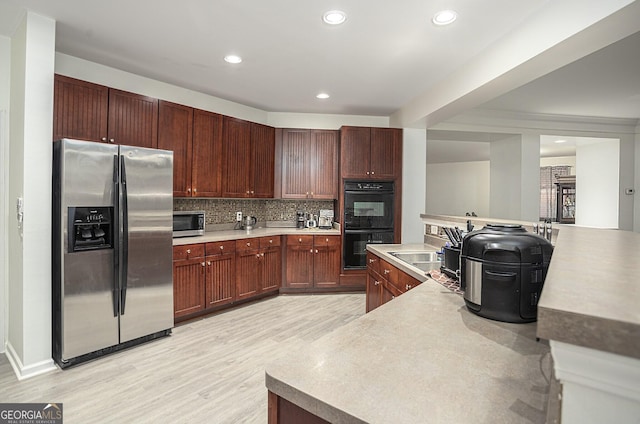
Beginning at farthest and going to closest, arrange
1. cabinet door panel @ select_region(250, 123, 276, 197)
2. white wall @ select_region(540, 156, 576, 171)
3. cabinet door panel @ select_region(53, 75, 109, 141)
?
white wall @ select_region(540, 156, 576, 171)
cabinet door panel @ select_region(250, 123, 276, 197)
cabinet door panel @ select_region(53, 75, 109, 141)

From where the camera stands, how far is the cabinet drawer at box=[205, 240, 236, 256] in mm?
3594

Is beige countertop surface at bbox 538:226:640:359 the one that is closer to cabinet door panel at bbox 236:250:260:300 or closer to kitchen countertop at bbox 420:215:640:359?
kitchen countertop at bbox 420:215:640:359

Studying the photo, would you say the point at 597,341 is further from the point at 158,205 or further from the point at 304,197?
the point at 304,197

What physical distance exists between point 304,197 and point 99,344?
9.47 ft

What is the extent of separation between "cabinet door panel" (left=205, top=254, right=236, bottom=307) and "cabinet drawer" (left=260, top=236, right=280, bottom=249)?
1.52 feet

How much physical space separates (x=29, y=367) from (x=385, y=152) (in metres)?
4.18

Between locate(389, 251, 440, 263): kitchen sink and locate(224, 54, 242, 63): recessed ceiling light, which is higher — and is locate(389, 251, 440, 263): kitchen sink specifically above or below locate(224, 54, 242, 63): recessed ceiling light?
below

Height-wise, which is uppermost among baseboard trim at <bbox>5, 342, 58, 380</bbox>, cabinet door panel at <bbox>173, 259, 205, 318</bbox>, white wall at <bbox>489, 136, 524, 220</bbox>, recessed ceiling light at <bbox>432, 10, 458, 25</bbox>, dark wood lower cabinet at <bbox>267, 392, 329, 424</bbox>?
recessed ceiling light at <bbox>432, 10, 458, 25</bbox>

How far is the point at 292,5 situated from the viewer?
2.23 m

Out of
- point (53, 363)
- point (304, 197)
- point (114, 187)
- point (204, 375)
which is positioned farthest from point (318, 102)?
point (53, 363)

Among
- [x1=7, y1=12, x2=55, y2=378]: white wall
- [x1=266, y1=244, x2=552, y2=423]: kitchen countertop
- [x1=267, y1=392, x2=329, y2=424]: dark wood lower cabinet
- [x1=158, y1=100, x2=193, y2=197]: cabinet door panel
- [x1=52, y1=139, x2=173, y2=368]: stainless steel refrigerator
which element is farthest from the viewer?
[x1=158, y1=100, x2=193, y2=197]: cabinet door panel

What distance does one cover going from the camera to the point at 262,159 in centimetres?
453

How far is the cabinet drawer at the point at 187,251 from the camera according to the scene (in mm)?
3301

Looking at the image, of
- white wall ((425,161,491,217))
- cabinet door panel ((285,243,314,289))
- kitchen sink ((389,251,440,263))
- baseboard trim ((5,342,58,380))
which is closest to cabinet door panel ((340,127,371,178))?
cabinet door panel ((285,243,314,289))
